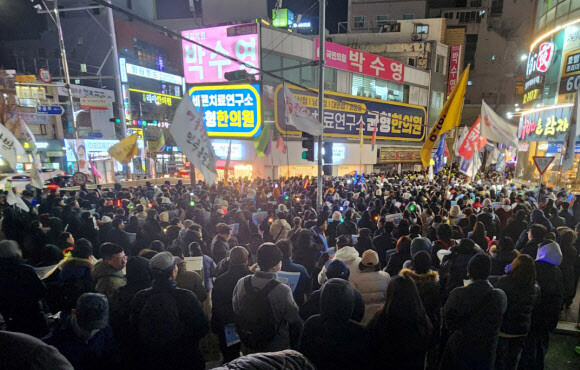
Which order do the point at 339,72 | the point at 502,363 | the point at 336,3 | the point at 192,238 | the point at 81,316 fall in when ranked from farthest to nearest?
the point at 336,3
the point at 339,72
the point at 192,238
the point at 502,363
the point at 81,316

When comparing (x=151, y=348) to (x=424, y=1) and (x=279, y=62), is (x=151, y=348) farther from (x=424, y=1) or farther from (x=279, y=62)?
(x=424, y=1)

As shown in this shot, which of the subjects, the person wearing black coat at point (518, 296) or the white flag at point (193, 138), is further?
the white flag at point (193, 138)

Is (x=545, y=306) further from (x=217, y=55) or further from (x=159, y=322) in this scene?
(x=217, y=55)

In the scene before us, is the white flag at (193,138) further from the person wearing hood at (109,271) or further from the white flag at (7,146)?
the white flag at (7,146)

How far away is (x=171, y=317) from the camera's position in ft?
9.55

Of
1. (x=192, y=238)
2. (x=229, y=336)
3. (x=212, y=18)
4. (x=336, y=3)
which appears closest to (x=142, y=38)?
(x=212, y=18)

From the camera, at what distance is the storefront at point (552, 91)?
15141 millimetres

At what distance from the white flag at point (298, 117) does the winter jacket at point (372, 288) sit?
20.7 ft

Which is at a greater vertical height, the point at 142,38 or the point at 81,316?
the point at 142,38

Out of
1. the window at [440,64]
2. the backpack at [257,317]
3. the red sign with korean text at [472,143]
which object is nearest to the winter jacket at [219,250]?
the backpack at [257,317]

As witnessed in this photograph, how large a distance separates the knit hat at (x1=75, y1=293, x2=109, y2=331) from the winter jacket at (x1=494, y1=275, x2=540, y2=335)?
4054mm

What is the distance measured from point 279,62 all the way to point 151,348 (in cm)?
2114

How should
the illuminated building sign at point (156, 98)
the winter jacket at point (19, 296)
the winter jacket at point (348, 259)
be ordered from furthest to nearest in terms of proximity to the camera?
1. the illuminated building sign at point (156, 98)
2. the winter jacket at point (348, 259)
3. the winter jacket at point (19, 296)

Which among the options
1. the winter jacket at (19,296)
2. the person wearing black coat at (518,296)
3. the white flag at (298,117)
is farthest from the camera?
the white flag at (298,117)
